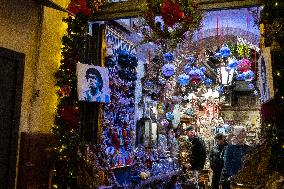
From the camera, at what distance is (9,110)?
7.14 metres

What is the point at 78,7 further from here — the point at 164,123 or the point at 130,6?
the point at 164,123

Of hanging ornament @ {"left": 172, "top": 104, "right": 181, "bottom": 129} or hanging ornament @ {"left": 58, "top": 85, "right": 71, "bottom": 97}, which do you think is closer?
hanging ornament @ {"left": 58, "top": 85, "right": 71, "bottom": 97}

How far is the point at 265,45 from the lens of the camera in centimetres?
676

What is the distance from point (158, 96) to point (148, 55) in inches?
72.8

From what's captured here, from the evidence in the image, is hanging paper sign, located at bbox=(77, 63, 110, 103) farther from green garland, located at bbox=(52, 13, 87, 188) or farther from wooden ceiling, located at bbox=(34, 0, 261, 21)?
wooden ceiling, located at bbox=(34, 0, 261, 21)

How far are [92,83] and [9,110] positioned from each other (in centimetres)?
222

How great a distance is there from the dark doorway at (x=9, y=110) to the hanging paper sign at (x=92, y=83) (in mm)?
1478

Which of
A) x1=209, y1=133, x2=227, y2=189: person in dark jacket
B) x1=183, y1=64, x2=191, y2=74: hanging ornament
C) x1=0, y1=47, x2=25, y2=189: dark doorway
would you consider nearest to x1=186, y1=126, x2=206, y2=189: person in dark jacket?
x1=209, y1=133, x2=227, y2=189: person in dark jacket

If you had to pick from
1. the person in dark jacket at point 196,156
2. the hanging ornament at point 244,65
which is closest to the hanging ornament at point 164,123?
the person in dark jacket at point 196,156

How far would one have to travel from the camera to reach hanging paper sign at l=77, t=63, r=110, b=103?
8.40 metres

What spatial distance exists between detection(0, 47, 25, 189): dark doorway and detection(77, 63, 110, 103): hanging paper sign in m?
1.48

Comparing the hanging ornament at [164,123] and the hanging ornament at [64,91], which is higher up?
the hanging ornament at [64,91]

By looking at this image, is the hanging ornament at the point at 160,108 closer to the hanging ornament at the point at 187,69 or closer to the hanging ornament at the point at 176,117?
the hanging ornament at the point at 176,117

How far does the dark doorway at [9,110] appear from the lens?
6.93 m
